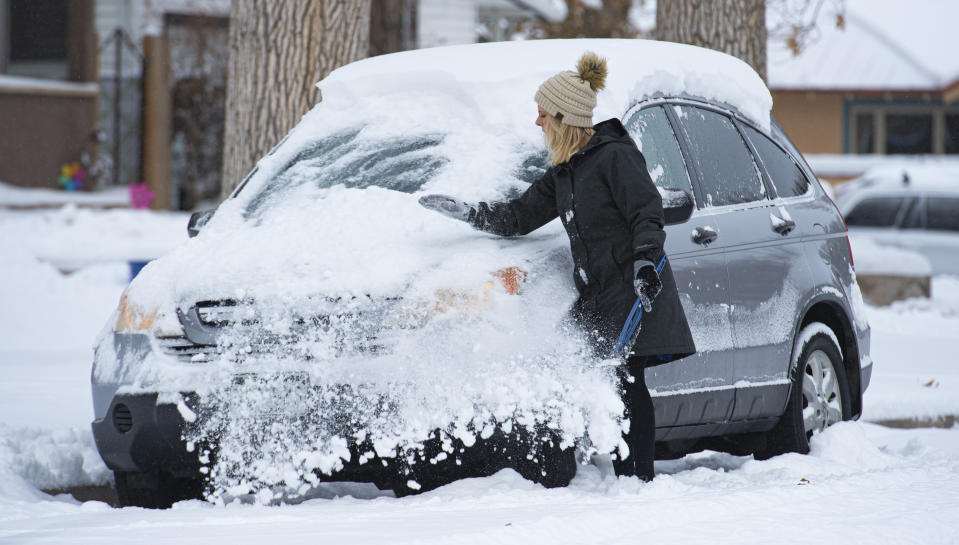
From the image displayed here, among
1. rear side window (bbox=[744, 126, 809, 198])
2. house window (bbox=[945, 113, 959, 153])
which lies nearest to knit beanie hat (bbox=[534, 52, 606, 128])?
rear side window (bbox=[744, 126, 809, 198])

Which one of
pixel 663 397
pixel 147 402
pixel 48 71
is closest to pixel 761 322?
pixel 663 397

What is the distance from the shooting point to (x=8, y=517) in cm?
416

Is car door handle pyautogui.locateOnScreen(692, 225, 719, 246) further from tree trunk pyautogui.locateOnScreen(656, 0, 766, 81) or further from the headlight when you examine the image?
tree trunk pyautogui.locateOnScreen(656, 0, 766, 81)

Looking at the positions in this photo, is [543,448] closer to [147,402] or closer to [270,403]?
[270,403]

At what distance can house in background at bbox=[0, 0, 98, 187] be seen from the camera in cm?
1689

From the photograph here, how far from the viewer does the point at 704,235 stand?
200 inches

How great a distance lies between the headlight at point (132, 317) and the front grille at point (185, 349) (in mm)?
92

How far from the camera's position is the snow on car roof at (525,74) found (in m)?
5.01

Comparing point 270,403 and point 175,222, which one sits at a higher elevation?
point 270,403

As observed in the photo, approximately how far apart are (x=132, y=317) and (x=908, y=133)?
83.8 ft

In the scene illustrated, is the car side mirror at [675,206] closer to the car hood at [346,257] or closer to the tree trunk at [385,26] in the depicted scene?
the car hood at [346,257]

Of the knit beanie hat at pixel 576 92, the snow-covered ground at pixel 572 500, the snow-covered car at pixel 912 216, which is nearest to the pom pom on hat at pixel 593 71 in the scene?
the knit beanie hat at pixel 576 92

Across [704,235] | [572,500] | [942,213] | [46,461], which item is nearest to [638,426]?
[572,500]

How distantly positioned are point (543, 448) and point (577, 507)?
26 cm
